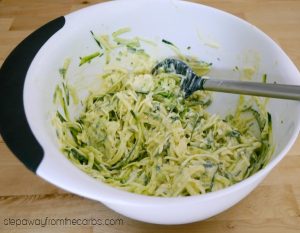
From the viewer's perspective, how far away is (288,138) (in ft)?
2.11

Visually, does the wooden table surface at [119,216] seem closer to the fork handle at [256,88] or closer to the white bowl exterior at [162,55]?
the white bowl exterior at [162,55]

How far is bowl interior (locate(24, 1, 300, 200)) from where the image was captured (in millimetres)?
729

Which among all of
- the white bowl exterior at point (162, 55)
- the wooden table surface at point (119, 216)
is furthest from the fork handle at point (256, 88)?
the wooden table surface at point (119, 216)

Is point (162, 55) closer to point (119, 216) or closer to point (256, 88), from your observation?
point (256, 88)

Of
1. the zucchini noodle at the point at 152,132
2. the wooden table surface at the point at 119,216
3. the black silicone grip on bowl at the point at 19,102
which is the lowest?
the wooden table surface at the point at 119,216

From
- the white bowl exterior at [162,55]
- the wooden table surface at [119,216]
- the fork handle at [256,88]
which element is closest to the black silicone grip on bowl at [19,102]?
the white bowl exterior at [162,55]

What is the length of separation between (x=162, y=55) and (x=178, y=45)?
0.19 feet

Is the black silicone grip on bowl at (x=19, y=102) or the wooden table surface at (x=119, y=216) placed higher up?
the black silicone grip on bowl at (x=19, y=102)

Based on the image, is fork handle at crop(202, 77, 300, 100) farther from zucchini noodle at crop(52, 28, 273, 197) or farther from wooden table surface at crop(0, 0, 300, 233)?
wooden table surface at crop(0, 0, 300, 233)

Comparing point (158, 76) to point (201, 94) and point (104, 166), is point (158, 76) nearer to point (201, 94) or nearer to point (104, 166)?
point (201, 94)

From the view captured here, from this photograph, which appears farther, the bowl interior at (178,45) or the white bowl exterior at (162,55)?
the bowl interior at (178,45)

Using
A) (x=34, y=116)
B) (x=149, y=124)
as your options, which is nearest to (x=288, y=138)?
(x=149, y=124)

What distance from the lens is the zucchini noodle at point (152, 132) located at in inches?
29.0

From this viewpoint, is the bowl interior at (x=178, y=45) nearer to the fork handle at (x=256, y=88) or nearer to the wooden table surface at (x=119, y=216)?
the fork handle at (x=256, y=88)
